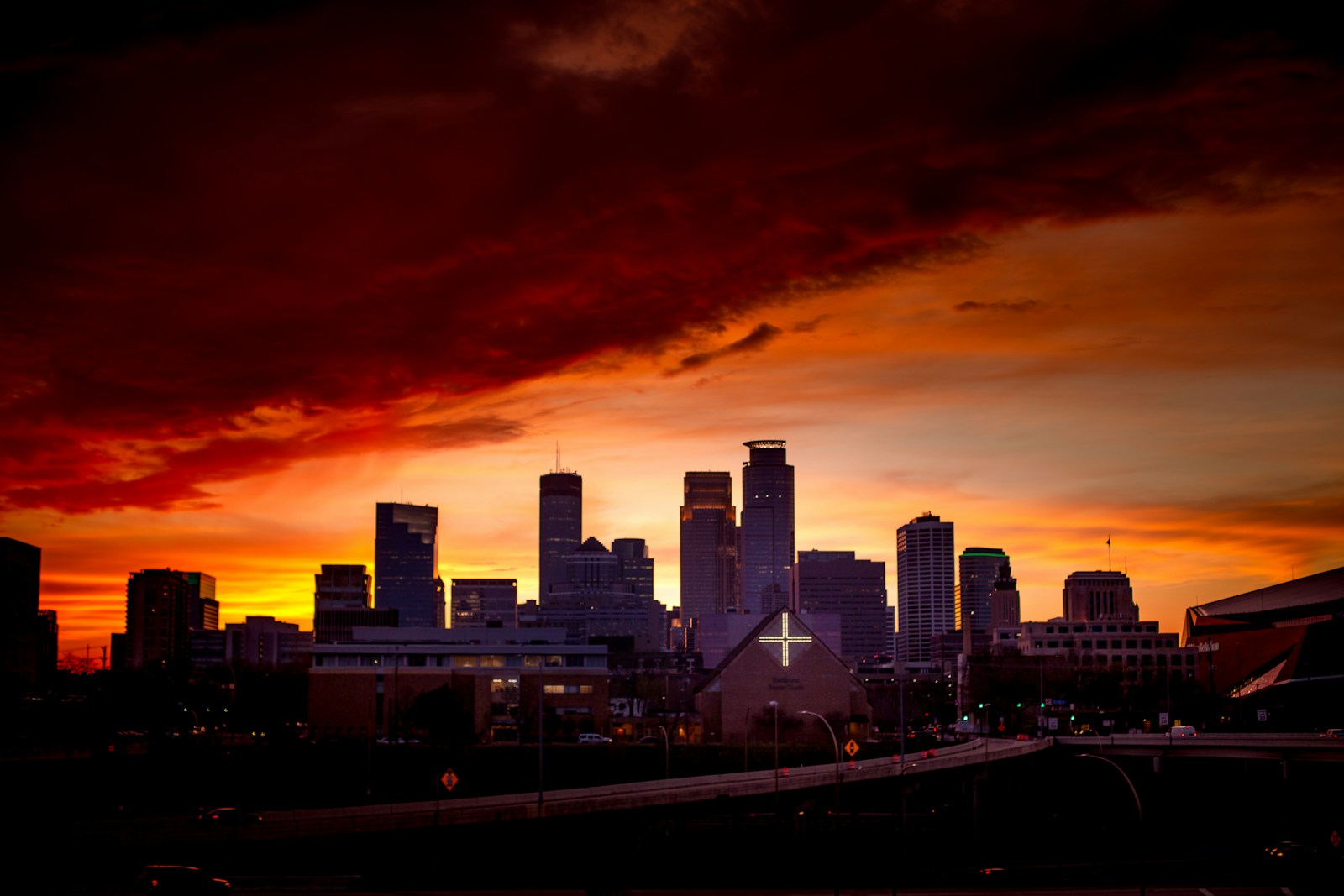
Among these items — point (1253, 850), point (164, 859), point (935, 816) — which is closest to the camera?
point (164, 859)

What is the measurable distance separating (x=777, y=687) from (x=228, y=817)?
92717 mm

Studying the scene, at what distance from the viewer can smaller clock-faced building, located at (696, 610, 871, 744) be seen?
160375mm

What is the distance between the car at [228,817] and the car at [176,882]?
13.6 metres

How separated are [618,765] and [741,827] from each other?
27.5m

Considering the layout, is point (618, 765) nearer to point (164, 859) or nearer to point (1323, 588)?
point (164, 859)

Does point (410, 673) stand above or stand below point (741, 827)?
above

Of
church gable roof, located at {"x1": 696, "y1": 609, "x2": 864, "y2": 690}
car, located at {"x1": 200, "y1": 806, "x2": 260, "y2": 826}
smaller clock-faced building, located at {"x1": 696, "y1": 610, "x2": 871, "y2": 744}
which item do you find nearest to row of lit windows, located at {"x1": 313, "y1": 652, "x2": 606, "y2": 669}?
church gable roof, located at {"x1": 696, "y1": 609, "x2": 864, "y2": 690}

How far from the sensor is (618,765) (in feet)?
427

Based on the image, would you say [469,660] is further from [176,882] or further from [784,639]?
[176,882]

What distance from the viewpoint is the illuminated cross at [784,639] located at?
162250 mm

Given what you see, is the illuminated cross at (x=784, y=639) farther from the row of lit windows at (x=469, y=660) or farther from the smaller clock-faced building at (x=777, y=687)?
the row of lit windows at (x=469, y=660)

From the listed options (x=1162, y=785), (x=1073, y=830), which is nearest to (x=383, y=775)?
(x=1073, y=830)

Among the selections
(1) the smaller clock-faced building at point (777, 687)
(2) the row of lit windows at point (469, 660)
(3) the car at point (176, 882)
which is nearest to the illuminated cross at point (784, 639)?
(1) the smaller clock-faced building at point (777, 687)

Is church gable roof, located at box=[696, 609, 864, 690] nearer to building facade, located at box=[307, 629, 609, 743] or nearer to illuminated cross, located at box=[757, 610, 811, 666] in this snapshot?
illuminated cross, located at box=[757, 610, 811, 666]
